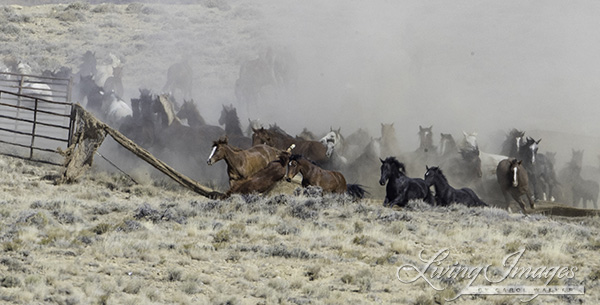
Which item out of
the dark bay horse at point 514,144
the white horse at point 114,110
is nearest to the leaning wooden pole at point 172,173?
the white horse at point 114,110

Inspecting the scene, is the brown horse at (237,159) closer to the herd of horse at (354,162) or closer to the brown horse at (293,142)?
the herd of horse at (354,162)

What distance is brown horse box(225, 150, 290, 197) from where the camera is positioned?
16.4m

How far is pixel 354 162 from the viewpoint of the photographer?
22250 mm

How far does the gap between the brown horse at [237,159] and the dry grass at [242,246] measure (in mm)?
1052

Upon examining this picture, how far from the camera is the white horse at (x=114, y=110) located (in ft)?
85.3

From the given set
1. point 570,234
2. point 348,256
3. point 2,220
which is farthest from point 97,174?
point 570,234

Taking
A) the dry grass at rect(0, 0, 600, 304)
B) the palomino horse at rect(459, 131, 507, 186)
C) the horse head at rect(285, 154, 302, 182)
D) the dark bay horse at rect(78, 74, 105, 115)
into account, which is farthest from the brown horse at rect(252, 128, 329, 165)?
the dark bay horse at rect(78, 74, 105, 115)

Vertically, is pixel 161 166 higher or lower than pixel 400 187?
lower

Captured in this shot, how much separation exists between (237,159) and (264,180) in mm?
922

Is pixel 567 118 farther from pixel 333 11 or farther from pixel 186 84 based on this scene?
pixel 333 11

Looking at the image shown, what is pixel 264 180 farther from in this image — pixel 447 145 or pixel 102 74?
pixel 102 74

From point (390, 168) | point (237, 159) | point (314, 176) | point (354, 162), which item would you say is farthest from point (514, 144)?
point (237, 159)

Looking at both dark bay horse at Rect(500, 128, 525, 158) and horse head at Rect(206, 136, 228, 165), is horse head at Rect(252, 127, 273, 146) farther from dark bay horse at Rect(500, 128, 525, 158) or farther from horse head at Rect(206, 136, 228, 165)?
dark bay horse at Rect(500, 128, 525, 158)

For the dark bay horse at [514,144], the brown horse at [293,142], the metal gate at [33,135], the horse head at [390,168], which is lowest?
the metal gate at [33,135]
